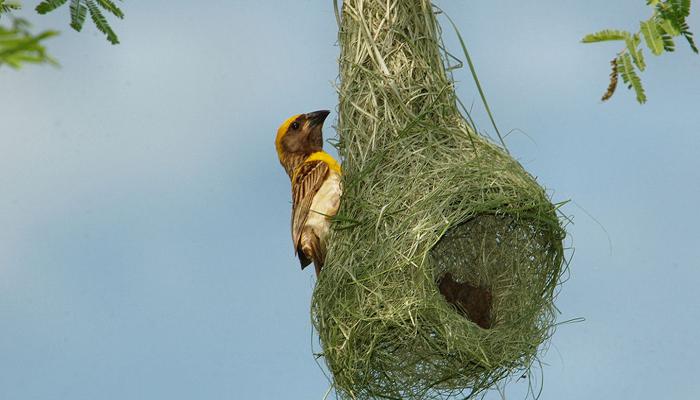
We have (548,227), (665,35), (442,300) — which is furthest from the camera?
(548,227)

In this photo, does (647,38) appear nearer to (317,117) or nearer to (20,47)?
(20,47)

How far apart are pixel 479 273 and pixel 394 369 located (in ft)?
2.06

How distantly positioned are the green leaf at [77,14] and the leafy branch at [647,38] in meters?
1.65

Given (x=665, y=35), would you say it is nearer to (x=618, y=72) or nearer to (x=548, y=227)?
(x=618, y=72)

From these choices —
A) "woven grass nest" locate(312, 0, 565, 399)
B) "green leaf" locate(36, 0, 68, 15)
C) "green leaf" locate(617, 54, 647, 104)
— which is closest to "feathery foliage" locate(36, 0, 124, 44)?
"green leaf" locate(36, 0, 68, 15)

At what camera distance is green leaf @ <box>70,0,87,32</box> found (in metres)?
2.72

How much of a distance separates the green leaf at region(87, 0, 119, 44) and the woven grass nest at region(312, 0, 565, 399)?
1.09 metres

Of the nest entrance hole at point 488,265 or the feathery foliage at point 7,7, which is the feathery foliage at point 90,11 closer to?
the feathery foliage at point 7,7

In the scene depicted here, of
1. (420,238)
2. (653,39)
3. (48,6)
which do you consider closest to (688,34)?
(653,39)

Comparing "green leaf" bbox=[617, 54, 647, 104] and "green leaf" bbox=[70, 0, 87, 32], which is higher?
"green leaf" bbox=[70, 0, 87, 32]

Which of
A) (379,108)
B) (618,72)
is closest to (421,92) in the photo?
(379,108)

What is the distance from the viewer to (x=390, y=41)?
3582 mm

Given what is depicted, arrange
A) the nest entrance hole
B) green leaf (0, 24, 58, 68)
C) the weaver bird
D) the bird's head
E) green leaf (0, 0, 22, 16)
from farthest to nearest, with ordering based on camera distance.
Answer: the bird's head < the weaver bird < the nest entrance hole < green leaf (0, 0, 22, 16) < green leaf (0, 24, 58, 68)

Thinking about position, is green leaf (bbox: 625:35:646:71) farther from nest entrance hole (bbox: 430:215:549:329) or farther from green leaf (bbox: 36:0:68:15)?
green leaf (bbox: 36:0:68:15)
